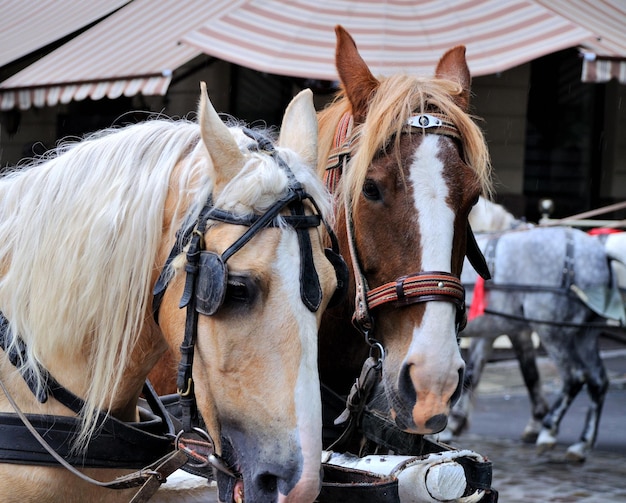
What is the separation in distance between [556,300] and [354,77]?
4.28 meters

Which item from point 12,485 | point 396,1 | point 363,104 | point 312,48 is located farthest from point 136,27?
point 12,485

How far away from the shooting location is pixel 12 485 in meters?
1.83

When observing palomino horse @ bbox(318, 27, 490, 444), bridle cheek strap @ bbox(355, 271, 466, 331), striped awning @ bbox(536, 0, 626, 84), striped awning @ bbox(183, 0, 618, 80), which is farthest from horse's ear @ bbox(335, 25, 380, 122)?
→ striped awning @ bbox(536, 0, 626, 84)

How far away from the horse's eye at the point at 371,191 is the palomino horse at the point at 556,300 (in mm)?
4120

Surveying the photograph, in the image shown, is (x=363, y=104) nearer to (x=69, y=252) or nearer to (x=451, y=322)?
(x=451, y=322)

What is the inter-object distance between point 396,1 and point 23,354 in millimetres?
5158

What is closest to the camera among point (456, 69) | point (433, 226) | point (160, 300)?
point (160, 300)

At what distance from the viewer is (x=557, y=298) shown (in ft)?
21.1

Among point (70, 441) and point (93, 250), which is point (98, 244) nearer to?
point (93, 250)

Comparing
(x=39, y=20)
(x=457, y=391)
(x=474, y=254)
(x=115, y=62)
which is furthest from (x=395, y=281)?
(x=39, y=20)

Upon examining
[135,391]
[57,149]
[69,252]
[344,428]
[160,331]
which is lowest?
[344,428]

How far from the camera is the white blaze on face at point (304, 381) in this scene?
1.61 m

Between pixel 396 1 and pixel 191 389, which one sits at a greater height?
pixel 396 1

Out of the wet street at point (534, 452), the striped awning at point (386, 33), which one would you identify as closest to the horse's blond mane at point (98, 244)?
the wet street at point (534, 452)
